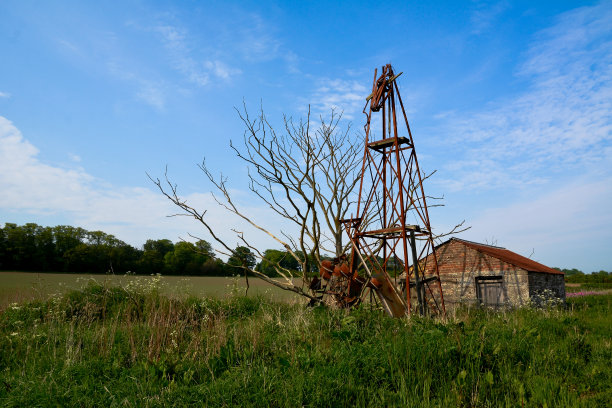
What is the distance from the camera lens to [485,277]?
656 inches

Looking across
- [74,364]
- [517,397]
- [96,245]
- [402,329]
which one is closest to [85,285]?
[74,364]

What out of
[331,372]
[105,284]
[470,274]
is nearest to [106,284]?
[105,284]

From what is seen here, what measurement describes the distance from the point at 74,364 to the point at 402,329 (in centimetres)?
544

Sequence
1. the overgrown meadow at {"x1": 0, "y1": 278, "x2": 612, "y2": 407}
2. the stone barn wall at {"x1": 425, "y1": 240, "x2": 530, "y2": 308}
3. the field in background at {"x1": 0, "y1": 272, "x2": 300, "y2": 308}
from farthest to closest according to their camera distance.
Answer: the stone barn wall at {"x1": 425, "y1": 240, "x2": 530, "y2": 308} < the field in background at {"x1": 0, "y1": 272, "x2": 300, "y2": 308} < the overgrown meadow at {"x1": 0, "y1": 278, "x2": 612, "y2": 407}

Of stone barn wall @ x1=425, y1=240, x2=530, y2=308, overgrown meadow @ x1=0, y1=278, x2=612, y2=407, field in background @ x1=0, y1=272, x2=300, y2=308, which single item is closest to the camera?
overgrown meadow @ x1=0, y1=278, x2=612, y2=407

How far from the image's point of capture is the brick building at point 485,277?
1585cm

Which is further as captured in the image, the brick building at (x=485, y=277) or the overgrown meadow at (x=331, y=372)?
the brick building at (x=485, y=277)

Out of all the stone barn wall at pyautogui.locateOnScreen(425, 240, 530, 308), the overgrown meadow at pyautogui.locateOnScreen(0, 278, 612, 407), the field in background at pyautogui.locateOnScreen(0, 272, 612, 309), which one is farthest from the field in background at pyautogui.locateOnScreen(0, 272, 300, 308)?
the stone barn wall at pyautogui.locateOnScreen(425, 240, 530, 308)

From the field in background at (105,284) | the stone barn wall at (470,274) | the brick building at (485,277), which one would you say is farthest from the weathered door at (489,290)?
the field in background at (105,284)

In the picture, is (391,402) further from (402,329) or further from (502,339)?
(502,339)

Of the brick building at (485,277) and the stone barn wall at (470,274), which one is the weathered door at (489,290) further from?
the stone barn wall at (470,274)

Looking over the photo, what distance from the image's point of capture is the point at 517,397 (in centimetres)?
462

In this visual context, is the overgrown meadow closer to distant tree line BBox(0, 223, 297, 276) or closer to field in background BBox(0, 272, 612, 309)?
field in background BBox(0, 272, 612, 309)

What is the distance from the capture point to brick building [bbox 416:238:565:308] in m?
15.9
